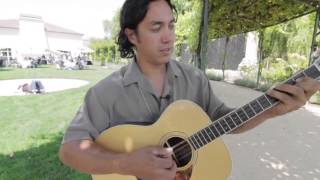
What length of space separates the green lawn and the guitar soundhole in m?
2.46

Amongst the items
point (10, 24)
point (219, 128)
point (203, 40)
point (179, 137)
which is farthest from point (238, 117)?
point (10, 24)

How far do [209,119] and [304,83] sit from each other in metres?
0.52

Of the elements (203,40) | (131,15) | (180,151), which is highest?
(131,15)

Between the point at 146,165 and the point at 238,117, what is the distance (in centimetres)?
51

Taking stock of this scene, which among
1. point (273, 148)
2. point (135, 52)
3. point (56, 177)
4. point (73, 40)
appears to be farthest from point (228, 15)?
point (73, 40)

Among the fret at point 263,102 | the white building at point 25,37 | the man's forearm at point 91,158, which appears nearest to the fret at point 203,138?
the fret at point 263,102

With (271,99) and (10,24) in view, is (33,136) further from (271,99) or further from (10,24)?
(10,24)

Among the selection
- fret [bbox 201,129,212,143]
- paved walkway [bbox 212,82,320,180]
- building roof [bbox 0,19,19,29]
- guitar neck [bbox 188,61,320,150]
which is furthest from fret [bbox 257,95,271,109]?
building roof [bbox 0,19,19,29]

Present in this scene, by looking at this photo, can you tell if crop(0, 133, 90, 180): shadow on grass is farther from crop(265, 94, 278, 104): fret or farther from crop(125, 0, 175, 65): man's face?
crop(265, 94, 278, 104): fret

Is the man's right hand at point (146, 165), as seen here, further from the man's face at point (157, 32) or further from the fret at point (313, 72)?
the fret at point (313, 72)

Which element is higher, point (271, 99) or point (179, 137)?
point (271, 99)

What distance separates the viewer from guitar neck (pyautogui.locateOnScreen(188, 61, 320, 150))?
135cm

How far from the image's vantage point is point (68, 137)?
4.84 feet

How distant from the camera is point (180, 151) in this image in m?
1.73
